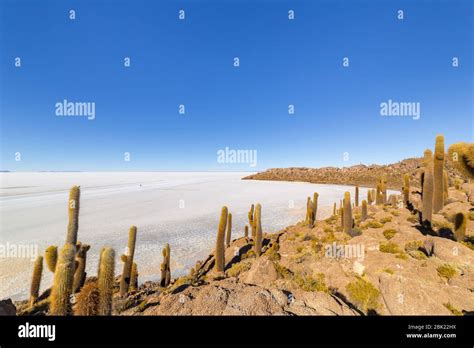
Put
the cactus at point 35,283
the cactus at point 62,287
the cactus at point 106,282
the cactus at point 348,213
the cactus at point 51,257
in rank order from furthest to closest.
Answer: the cactus at point 348,213
the cactus at point 35,283
the cactus at point 51,257
the cactus at point 106,282
the cactus at point 62,287

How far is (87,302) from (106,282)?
17.8 inches

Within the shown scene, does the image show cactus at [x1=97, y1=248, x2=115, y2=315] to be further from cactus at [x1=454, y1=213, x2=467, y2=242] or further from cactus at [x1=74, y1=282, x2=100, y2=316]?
cactus at [x1=454, y1=213, x2=467, y2=242]

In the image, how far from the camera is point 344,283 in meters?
6.23

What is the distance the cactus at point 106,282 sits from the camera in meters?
3.49

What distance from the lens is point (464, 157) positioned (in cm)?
653

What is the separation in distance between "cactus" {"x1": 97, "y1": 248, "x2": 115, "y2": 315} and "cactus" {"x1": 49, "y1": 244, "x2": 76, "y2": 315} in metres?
0.44

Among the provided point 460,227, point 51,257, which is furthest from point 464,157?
point 51,257

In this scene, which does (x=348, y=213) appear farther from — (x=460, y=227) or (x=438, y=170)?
(x=438, y=170)

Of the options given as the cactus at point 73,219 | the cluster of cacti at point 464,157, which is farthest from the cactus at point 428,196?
the cactus at point 73,219

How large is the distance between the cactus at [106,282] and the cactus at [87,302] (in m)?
0.21

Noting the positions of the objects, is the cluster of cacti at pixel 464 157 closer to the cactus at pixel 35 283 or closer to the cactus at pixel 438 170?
the cactus at pixel 438 170

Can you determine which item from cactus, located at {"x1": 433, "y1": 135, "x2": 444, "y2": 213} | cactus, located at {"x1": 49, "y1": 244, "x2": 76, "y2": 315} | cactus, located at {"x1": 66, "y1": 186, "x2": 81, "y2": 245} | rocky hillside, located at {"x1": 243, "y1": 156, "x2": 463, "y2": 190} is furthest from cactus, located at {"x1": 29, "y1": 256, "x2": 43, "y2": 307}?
rocky hillside, located at {"x1": 243, "y1": 156, "x2": 463, "y2": 190}

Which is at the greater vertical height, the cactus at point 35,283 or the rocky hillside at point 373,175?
the rocky hillside at point 373,175
